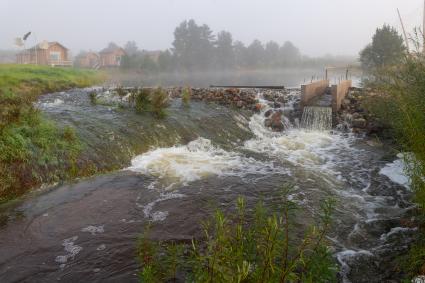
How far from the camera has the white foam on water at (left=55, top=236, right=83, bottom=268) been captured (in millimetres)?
5277

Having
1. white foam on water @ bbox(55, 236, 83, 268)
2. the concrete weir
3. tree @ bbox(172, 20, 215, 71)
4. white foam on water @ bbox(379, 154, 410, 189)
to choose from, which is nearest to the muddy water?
white foam on water @ bbox(55, 236, 83, 268)

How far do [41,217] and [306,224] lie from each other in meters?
5.02

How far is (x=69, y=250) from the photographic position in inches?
219

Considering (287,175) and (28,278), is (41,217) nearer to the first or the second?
(28,278)

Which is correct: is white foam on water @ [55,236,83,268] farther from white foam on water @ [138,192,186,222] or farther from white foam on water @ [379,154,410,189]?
white foam on water @ [379,154,410,189]

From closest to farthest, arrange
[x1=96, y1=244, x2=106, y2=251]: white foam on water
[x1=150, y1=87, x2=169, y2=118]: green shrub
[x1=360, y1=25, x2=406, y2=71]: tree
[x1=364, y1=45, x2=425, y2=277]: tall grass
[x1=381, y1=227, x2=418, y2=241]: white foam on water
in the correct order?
[x1=364, y1=45, x2=425, y2=277]: tall grass < [x1=96, y1=244, x2=106, y2=251]: white foam on water < [x1=381, y1=227, x2=418, y2=241]: white foam on water < [x1=150, y1=87, x2=169, y2=118]: green shrub < [x1=360, y1=25, x2=406, y2=71]: tree

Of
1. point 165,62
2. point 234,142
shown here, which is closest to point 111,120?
point 234,142

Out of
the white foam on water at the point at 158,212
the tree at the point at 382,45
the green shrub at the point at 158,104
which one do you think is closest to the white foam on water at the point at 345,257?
the white foam on water at the point at 158,212

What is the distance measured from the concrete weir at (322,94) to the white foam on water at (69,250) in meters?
13.5

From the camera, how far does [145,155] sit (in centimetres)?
1081

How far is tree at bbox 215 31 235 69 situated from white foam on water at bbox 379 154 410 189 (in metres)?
77.7

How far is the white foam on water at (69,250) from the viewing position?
5.28 meters

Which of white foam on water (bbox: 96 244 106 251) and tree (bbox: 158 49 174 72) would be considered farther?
tree (bbox: 158 49 174 72)

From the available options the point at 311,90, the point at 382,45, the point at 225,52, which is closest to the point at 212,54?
the point at 225,52
